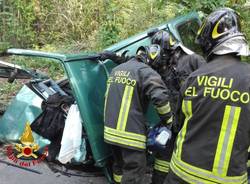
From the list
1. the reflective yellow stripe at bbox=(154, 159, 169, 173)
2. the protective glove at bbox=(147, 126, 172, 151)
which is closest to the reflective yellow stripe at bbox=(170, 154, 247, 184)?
the protective glove at bbox=(147, 126, 172, 151)

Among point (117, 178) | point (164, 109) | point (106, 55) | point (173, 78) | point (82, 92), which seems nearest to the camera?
point (164, 109)

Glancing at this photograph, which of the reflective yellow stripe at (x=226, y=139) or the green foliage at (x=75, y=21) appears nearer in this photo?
the reflective yellow stripe at (x=226, y=139)

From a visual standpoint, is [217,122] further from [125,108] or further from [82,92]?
[82,92]

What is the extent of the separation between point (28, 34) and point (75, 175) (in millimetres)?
5887

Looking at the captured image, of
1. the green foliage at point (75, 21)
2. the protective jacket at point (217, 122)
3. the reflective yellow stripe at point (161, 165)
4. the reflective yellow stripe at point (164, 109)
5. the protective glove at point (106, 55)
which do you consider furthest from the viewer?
the green foliage at point (75, 21)

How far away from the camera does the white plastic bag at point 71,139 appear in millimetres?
3523

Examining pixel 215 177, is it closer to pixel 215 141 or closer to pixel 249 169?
pixel 215 141

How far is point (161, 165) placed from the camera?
361cm

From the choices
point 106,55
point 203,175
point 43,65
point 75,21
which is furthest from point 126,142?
point 75,21

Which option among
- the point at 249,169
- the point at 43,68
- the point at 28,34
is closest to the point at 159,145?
the point at 249,169

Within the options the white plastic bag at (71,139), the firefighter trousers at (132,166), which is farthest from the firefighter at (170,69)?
the white plastic bag at (71,139)

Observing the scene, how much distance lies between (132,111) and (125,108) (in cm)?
7

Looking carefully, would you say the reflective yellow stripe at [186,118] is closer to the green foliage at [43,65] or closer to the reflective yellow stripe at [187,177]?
the reflective yellow stripe at [187,177]

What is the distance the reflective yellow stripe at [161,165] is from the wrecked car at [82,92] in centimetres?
41
